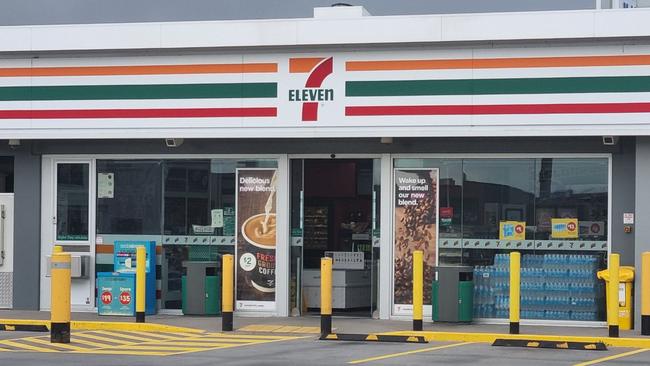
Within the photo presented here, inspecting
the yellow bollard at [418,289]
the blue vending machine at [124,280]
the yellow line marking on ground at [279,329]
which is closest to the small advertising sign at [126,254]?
the blue vending machine at [124,280]

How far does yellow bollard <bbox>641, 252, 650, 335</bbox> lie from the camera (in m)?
15.2

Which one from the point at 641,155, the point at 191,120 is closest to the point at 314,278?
the point at 191,120

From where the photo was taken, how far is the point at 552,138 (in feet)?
57.5

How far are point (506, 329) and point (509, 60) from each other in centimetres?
438

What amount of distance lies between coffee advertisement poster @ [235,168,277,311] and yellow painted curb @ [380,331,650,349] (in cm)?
341

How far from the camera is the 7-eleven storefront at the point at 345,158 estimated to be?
56.3 feet

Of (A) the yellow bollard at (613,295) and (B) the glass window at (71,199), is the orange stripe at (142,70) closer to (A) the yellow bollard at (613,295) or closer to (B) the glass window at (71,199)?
(B) the glass window at (71,199)

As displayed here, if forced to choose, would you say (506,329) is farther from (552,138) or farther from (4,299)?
(4,299)

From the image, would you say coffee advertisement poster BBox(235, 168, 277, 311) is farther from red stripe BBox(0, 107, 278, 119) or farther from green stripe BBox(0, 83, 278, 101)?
green stripe BBox(0, 83, 278, 101)

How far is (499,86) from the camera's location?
56.4 ft

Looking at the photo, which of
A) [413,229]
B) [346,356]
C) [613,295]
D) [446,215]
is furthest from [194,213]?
[613,295]

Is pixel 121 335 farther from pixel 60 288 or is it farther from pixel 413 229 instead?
pixel 413 229

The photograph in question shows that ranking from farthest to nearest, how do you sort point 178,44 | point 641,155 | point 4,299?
point 4,299
point 178,44
point 641,155

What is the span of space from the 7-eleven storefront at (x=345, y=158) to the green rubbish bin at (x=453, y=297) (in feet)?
1.65
